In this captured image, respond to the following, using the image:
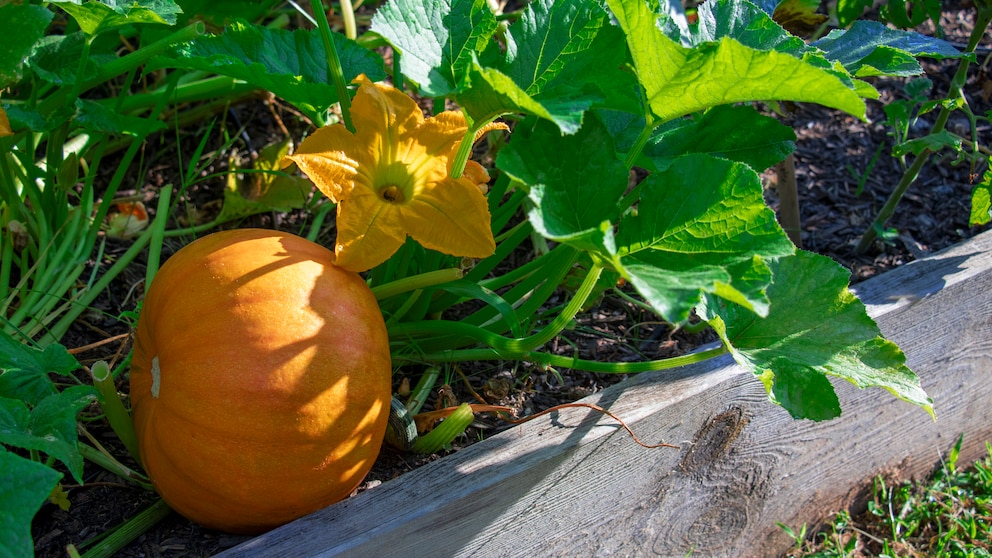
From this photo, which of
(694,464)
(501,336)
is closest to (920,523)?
(694,464)

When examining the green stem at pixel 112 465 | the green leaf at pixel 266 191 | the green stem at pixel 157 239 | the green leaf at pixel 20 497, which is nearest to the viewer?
the green leaf at pixel 20 497

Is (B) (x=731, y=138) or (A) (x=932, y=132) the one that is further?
(A) (x=932, y=132)

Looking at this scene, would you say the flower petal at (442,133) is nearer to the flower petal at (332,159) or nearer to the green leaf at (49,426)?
the flower petal at (332,159)

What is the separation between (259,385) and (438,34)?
0.58 metres

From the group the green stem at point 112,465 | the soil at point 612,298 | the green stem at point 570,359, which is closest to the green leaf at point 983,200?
the soil at point 612,298

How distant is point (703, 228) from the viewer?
1257mm

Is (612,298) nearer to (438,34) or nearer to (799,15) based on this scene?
(799,15)

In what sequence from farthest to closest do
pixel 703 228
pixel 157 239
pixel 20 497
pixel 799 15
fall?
1. pixel 799 15
2. pixel 157 239
3. pixel 703 228
4. pixel 20 497

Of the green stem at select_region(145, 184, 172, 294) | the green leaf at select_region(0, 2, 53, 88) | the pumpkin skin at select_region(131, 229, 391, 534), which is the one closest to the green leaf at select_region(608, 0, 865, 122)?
the pumpkin skin at select_region(131, 229, 391, 534)

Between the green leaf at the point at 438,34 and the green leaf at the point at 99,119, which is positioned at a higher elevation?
the green leaf at the point at 438,34

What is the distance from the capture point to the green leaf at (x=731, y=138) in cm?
153

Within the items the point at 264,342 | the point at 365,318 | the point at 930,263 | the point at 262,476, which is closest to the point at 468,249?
the point at 365,318

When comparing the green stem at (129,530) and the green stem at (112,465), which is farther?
the green stem at (112,465)

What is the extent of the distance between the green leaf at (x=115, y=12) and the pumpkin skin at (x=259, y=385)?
37cm
